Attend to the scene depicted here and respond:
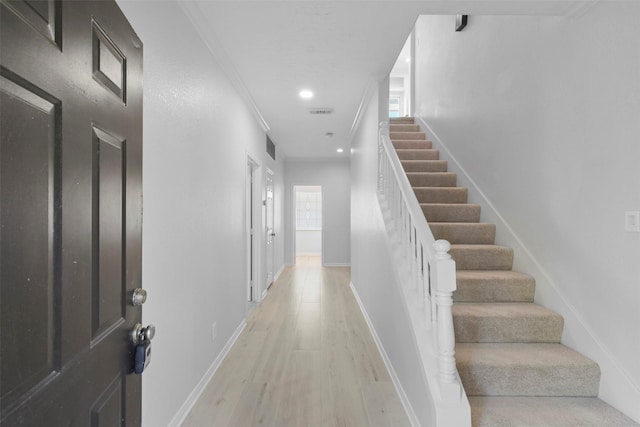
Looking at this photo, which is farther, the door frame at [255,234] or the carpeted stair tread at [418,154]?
the door frame at [255,234]

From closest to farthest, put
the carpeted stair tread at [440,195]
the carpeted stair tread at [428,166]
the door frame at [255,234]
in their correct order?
1. the carpeted stair tread at [440,195]
2. the carpeted stair tread at [428,166]
3. the door frame at [255,234]

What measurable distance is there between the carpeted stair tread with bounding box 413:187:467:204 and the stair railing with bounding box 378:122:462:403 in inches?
24.2

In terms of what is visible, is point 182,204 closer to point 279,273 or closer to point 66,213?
point 66,213

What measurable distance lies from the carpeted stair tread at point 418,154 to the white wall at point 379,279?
49 cm

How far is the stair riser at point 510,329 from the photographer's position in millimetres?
2002

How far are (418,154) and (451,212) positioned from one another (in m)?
1.23

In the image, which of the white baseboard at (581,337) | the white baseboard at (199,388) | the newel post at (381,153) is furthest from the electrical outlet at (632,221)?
the white baseboard at (199,388)

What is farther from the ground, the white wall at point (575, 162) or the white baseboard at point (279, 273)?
the white wall at point (575, 162)

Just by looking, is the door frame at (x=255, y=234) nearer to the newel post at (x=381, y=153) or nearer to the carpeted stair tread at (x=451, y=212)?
the newel post at (x=381, y=153)

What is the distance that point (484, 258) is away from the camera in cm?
255

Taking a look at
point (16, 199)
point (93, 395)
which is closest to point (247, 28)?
point (16, 199)

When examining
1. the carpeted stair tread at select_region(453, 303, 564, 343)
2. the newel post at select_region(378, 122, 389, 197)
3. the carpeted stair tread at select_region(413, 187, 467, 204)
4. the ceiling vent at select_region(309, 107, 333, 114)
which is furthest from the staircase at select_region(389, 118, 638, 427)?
the ceiling vent at select_region(309, 107, 333, 114)

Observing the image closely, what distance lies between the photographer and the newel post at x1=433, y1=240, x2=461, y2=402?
1.51 m

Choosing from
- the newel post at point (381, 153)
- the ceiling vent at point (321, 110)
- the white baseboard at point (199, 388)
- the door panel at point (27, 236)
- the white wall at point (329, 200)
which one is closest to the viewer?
the door panel at point (27, 236)
